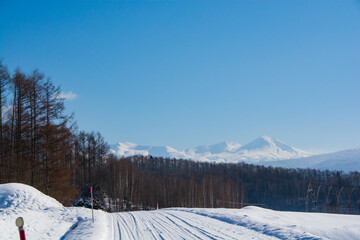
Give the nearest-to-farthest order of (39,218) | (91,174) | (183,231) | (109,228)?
(183,231), (39,218), (109,228), (91,174)

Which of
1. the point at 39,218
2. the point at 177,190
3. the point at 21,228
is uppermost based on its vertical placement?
the point at 21,228

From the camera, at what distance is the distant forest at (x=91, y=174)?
2488cm

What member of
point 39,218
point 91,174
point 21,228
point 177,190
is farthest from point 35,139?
point 177,190

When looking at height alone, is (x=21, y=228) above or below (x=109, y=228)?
above

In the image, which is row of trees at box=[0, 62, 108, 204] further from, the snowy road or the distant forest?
the snowy road

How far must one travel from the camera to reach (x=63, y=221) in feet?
49.6

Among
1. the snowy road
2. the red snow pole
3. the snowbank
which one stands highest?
the red snow pole

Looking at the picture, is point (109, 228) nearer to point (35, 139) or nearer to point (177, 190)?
point (35, 139)

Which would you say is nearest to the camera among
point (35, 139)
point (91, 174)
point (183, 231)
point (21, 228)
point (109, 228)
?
point (21, 228)

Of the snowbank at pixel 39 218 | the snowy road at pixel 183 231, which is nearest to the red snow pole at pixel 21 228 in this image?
the snowbank at pixel 39 218

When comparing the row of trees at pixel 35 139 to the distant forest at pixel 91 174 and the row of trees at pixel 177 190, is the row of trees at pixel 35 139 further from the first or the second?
the row of trees at pixel 177 190

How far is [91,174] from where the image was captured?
62594mm

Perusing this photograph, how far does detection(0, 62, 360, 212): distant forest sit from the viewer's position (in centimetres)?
2488

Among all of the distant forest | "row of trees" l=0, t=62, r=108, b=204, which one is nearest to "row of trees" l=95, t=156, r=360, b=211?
the distant forest
